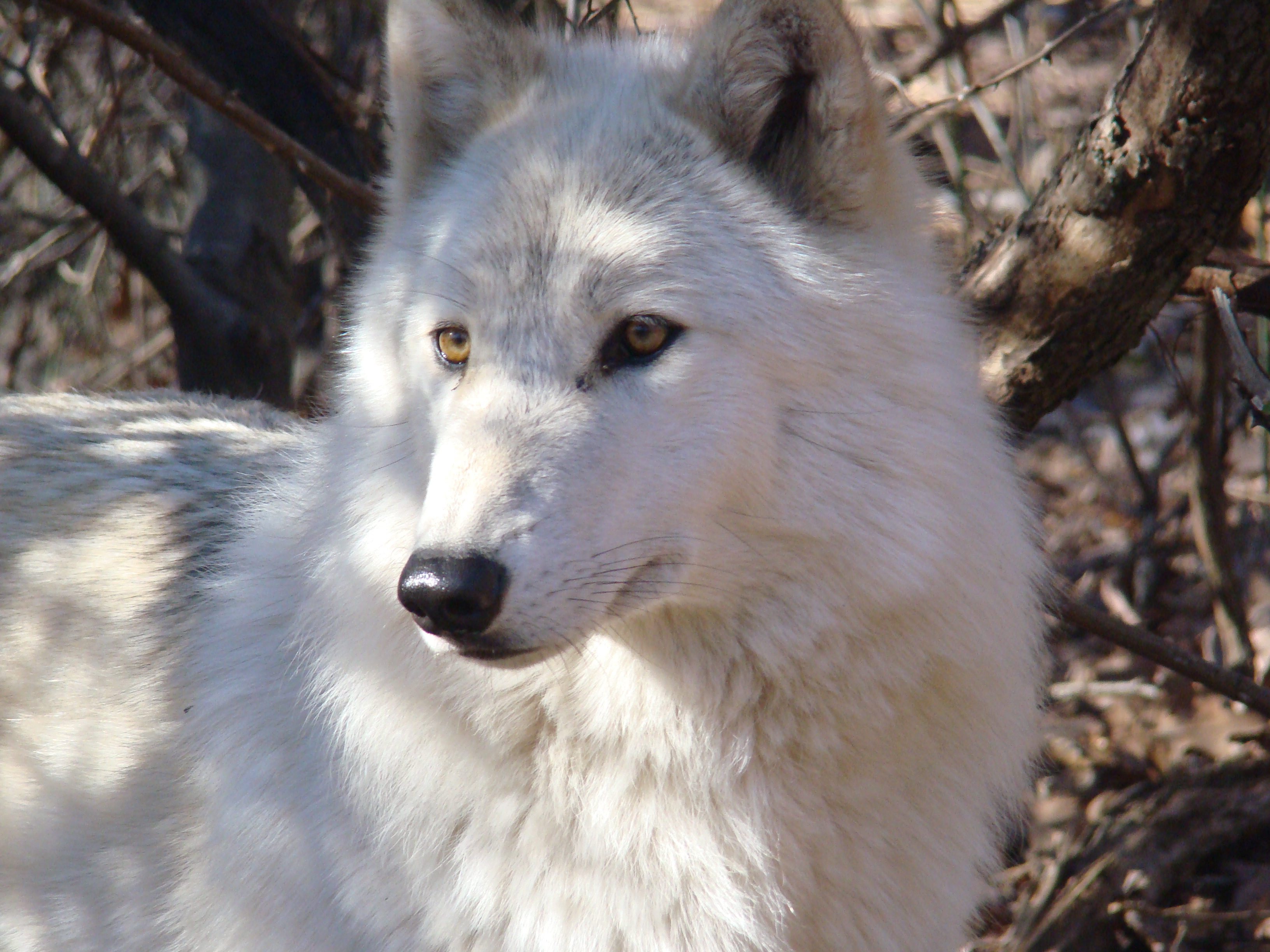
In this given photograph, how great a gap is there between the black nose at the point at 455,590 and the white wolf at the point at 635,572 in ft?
0.03

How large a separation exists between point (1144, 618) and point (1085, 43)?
3.69 m

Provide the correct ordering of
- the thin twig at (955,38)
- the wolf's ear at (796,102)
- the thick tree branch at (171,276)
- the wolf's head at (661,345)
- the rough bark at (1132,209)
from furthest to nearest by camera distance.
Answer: the thin twig at (955,38) → the thick tree branch at (171,276) → the rough bark at (1132,209) → the wolf's ear at (796,102) → the wolf's head at (661,345)

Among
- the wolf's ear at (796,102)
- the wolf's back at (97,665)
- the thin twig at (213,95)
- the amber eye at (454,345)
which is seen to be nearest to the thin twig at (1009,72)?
the thin twig at (213,95)

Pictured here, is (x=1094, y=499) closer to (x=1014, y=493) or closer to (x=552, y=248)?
(x=1014, y=493)

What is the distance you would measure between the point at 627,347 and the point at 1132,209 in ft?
5.04

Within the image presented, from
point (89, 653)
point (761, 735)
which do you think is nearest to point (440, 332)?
point (761, 735)

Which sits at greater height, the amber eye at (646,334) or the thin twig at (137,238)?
the thin twig at (137,238)

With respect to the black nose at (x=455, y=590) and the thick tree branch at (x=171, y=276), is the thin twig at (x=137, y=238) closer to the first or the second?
the thick tree branch at (x=171, y=276)

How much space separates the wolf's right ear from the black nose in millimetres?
1181

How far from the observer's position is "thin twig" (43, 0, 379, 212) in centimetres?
344

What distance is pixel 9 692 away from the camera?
114 inches

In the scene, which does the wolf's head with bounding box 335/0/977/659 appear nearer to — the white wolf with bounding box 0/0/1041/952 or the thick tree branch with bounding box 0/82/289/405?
the white wolf with bounding box 0/0/1041/952

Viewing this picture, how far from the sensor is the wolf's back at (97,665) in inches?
106

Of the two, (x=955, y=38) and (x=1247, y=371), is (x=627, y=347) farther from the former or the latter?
(x=955, y=38)
